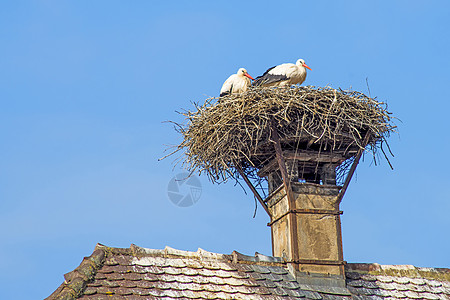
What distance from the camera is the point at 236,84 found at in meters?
13.4

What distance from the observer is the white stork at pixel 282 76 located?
13297 millimetres

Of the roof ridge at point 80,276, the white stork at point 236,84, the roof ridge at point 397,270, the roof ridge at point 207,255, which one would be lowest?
the roof ridge at point 80,276

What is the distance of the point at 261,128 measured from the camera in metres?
10.9

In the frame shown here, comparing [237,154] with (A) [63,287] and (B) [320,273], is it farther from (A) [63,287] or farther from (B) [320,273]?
(A) [63,287]

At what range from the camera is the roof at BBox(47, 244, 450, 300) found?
338 inches

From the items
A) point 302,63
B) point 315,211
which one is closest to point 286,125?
point 315,211

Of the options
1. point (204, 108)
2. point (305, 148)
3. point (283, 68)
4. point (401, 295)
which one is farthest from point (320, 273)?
point (283, 68)

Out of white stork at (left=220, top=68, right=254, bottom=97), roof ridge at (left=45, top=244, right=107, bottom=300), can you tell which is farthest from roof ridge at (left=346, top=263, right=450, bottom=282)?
white stork at (left=220, top=68, right=254, bottom=97)

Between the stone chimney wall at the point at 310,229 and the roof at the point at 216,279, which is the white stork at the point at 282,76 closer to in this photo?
the stone chimney wall at the point at 310,229

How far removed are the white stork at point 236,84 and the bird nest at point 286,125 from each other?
5.57ft

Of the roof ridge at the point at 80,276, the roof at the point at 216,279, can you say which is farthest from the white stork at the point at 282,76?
the roof ridge at the point at 80,276

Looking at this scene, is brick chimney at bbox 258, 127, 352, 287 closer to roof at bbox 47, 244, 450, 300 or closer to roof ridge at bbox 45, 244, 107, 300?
roof at bbox 47, 244, 450, 300

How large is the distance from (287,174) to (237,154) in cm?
118

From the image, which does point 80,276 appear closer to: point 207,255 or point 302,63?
point 207,255
